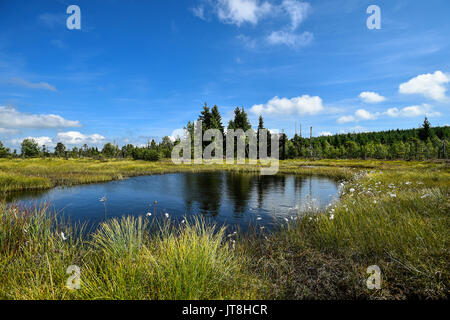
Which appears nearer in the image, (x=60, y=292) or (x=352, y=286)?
(x=60, y=292)

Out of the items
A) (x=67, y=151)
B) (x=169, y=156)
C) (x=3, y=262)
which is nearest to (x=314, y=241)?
(x=3, y=262)

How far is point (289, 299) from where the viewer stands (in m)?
3.37

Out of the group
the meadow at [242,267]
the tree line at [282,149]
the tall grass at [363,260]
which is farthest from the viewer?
the tree line at [282,149]

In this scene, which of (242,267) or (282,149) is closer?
(242,267)

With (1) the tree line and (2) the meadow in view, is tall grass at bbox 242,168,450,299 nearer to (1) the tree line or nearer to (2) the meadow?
(2) the meadow

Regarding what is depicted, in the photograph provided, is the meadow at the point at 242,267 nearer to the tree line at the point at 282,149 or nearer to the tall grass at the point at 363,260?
the tall grass at the point at 363,260

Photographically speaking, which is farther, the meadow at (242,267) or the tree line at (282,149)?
the tree line at (282,149)

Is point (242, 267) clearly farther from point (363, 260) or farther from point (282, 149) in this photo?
point (282, 149)

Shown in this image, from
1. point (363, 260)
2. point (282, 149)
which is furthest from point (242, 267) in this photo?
point (282, 149)

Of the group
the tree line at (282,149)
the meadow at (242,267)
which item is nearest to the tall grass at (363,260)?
the meadow at (242,267)

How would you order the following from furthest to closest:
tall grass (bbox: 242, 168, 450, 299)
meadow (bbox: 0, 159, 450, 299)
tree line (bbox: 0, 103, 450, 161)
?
tree line (bbox: 0, 103, 450, 161)
tall grass (bbox: 242, 168, 450, 299)
meadow (bbox: 0, 159, 450, 299)

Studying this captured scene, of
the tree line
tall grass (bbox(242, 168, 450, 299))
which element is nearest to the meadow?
tall grass (bbox(242, 168, 450, 299))

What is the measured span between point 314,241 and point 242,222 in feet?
17.2
